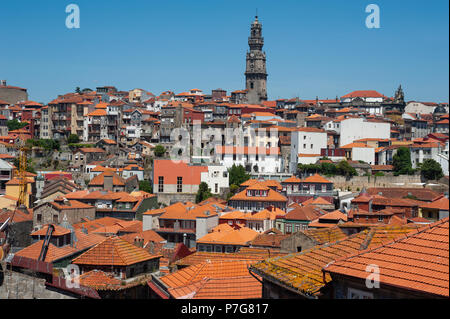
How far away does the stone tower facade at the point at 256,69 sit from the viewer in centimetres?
9531

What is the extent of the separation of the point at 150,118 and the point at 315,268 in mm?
69106

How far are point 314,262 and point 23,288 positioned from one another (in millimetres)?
6883

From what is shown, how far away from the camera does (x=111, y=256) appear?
61.1 ft

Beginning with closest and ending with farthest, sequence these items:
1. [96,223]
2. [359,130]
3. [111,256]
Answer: [111,256] < [96,223] < [359,130]

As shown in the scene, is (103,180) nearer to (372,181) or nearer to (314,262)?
(372,181)

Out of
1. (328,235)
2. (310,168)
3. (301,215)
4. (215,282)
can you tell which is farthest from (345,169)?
(215,282)

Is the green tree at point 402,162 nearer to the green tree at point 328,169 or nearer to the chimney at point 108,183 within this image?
the green tree at point 328,169

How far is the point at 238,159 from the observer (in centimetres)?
5962

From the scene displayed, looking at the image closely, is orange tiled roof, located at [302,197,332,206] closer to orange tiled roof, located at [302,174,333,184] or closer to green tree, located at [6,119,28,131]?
orange tiled roof, located at [302,174,333,184]

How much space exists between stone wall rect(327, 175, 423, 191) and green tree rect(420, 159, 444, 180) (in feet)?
2.96

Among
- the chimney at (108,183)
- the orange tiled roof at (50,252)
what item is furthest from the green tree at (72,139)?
the orange tiled roof at (50,252)

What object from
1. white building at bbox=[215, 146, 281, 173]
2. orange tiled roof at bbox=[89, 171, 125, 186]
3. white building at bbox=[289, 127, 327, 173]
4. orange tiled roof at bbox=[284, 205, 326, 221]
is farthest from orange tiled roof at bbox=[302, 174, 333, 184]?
orange tiled roof at bbox=[89, 171, 125, 186]
